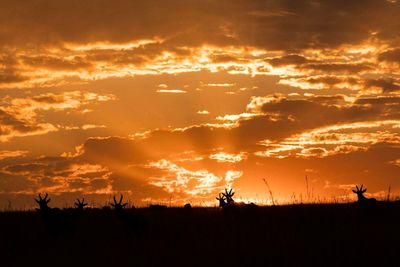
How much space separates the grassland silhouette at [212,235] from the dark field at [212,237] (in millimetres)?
28

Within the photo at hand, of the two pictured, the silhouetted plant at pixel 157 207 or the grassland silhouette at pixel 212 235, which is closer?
the grassland silhouette at pixel 212 235

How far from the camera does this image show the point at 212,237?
20078 mm

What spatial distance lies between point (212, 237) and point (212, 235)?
0.42 metres

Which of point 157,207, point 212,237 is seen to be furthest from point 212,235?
point 157,207

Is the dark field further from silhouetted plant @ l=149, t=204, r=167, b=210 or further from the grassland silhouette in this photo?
silhouetted plant @ l=149, t=204, r=167, b=210

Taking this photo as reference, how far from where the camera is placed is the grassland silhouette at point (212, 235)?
55.0ft

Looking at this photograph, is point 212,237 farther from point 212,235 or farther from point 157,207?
point 157,207

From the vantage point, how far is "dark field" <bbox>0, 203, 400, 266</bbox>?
16.7m

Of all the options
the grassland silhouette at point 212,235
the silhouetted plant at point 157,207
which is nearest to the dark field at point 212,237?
the grassland silhouette at point 212,235

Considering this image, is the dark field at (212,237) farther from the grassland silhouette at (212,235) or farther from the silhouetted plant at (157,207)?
the silhouetted plant at (157,207)

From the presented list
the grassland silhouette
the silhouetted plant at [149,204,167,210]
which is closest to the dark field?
the grassland silhouette

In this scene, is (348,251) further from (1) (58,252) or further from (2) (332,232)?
(1) (58,252)

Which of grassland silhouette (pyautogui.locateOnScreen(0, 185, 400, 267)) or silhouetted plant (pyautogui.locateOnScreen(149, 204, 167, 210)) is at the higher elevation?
silhouetted plant (pyautogui.locateOnScreen(149, 204, 167, 210))

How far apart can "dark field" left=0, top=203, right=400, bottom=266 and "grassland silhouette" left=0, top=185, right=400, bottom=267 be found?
28 millimetres
